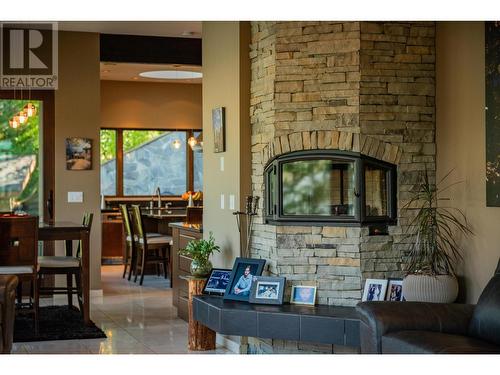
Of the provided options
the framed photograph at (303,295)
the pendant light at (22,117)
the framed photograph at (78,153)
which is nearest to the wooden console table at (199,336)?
the framed photograph at (303,295)

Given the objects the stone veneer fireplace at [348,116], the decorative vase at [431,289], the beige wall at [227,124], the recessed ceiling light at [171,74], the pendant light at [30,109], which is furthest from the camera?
the recessed ceiling light at [171,74]

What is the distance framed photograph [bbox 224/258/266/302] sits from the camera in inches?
235

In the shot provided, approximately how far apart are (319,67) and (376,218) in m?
1.10

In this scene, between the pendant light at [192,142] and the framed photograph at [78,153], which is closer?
the framed photograph at [78,153]

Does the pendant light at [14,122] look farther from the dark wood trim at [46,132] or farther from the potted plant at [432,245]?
the potted plant at [432,245]

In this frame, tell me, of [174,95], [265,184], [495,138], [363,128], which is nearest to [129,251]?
[174,95]

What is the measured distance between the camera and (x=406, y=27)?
582 centimetres

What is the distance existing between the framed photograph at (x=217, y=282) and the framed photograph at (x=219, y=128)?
991 mm

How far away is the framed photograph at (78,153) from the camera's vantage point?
9.09 metres

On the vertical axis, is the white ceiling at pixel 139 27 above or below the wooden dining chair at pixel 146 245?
above

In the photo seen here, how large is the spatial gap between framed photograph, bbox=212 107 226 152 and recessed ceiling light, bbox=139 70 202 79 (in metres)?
5.98

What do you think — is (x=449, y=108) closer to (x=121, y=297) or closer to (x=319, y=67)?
(x=319, y=67)

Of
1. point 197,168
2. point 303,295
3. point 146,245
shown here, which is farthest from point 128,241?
point 303,295

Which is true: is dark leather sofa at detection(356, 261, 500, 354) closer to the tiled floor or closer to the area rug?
the tiled floor
